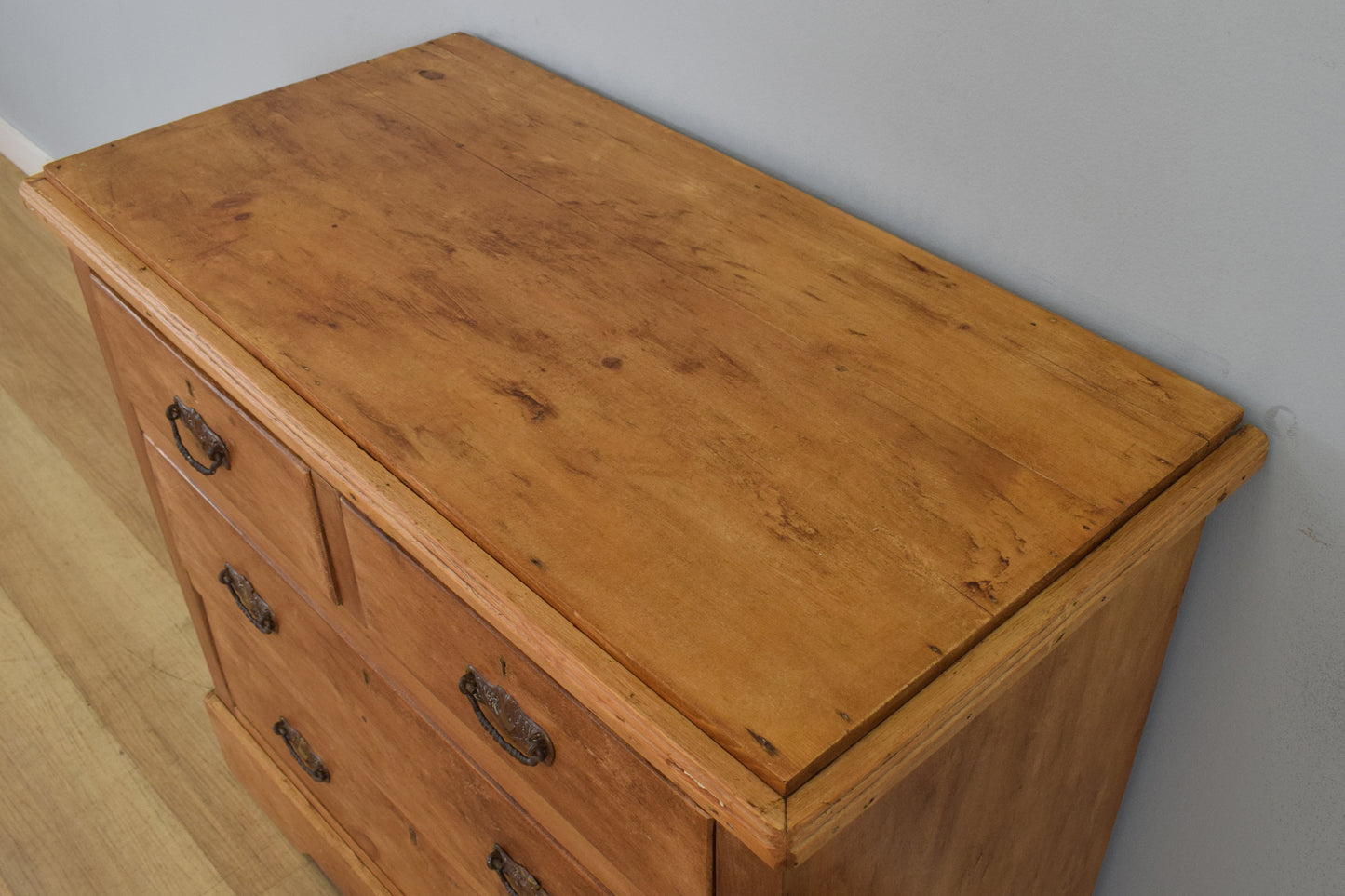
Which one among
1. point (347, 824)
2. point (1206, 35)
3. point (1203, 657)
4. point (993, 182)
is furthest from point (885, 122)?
point (347, 824)

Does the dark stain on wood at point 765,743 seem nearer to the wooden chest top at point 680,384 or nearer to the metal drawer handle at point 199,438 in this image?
the wooden chest top at point 680,384

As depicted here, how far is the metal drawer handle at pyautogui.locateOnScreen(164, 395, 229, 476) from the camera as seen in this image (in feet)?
3.63

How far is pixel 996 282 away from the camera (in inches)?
41.6

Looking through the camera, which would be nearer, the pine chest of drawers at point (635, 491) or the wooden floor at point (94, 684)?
the pine chest of drawers at point (635, 491)

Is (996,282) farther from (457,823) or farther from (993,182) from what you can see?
(457,823)

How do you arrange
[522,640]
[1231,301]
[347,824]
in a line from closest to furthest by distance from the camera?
[522,640] < [1231,301] < [347,824]

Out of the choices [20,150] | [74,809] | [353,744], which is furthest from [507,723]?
[20,150]

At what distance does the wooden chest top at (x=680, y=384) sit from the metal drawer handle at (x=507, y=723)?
0.44 ft

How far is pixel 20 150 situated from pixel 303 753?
2319 millimetres

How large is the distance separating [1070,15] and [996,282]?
243 mm

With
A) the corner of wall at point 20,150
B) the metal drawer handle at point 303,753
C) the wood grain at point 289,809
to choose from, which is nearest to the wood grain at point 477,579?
the metal drawer handle at point 303,753

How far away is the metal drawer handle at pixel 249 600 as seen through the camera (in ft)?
4.08

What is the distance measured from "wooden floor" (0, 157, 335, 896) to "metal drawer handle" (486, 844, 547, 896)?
25.9 inches

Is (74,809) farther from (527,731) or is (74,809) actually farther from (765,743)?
(765,743)
